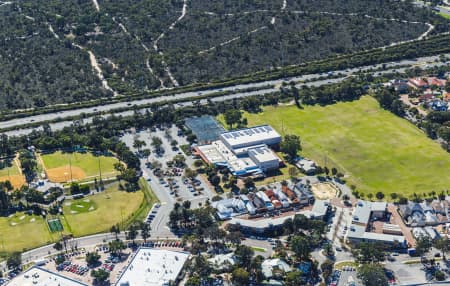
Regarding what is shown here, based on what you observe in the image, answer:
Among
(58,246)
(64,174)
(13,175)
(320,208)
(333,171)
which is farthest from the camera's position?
(64,174)

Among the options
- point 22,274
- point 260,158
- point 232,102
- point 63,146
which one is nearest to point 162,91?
point 232,102

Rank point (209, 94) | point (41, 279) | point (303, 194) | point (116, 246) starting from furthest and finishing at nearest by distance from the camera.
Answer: point (209, 94) < point (303, 194) < point (116, 246) < point (41, 279)

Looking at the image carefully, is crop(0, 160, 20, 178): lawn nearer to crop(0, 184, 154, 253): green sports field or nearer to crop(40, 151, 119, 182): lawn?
crop(40, 151, 119, 182): lawn

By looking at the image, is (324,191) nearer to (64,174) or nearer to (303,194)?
(303,194)

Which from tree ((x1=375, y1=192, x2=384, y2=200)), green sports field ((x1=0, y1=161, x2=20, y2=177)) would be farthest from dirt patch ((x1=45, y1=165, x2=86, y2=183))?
tree ((x1=375, y1=192, x2=384, y2=200))

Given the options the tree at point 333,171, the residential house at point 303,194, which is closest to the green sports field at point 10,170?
the residential house at point 303,194

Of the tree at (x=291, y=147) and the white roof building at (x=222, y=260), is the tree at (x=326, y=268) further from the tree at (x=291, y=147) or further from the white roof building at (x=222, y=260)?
the tree at (x=291, y=147)

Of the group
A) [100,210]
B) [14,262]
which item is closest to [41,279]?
[14,262]
